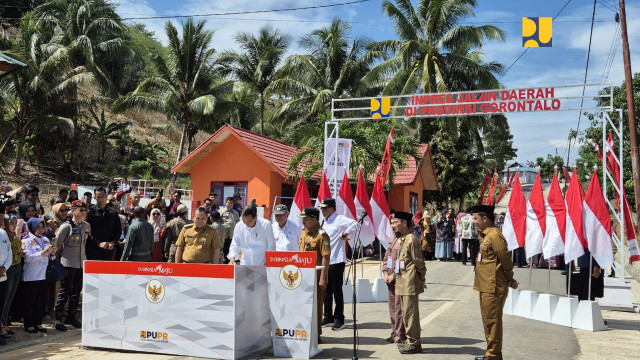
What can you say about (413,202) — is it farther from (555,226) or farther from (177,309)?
(177,309)

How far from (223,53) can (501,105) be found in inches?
Result: 1000

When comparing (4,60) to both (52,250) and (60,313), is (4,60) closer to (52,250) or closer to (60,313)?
(52,250)

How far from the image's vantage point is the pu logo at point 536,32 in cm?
1302

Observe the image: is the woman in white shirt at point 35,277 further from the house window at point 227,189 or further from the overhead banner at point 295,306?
the house window at point 227,189

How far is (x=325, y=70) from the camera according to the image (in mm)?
33250

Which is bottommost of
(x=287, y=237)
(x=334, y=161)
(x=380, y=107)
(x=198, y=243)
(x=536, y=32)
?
(x=198, y=243)

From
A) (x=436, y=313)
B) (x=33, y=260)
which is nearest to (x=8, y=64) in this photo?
(x=33, y=260)

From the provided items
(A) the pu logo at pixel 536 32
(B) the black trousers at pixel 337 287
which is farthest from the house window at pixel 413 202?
(B) the black trousers at pixel 337 287

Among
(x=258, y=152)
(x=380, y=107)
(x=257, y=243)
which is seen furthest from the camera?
(x=258, y=152)

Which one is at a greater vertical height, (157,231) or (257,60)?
(257,60)

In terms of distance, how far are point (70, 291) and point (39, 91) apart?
2354 cm

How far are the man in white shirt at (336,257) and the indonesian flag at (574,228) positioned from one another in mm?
4437

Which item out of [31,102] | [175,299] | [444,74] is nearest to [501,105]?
[175,299]

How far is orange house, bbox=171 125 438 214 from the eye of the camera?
2169 centimetres
